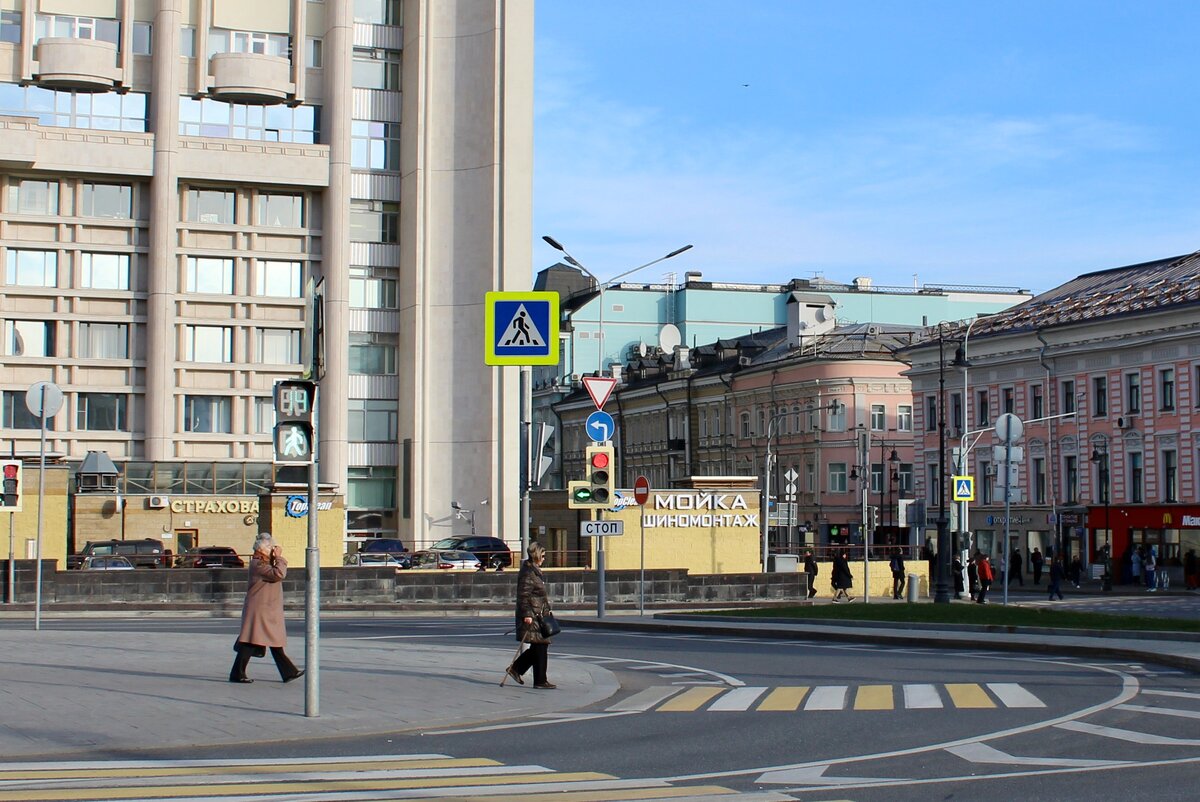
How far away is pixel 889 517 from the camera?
290 feet

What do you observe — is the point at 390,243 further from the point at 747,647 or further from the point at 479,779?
the point at 479,779

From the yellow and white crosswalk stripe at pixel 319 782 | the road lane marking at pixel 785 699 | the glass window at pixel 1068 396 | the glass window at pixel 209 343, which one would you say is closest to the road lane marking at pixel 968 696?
the road lane marking at pixel 785 699

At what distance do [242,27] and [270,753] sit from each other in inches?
2209

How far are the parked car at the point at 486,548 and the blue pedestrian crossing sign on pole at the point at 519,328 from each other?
101 ft

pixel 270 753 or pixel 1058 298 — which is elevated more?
pixel 1058 298

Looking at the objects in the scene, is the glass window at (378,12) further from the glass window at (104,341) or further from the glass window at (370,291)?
the glass window at (104,341)

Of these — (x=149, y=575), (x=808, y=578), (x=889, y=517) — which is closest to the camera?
(x=149, y=575)

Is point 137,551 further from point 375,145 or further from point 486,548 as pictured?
point 375,145

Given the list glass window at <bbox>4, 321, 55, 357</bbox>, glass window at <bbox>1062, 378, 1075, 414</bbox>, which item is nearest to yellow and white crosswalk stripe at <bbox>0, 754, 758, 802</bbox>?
glass window at <bbox>4, 321, 55, 357</bbox>

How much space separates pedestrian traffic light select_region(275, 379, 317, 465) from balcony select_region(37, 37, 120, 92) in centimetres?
5185

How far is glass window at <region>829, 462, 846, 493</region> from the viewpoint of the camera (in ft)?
302

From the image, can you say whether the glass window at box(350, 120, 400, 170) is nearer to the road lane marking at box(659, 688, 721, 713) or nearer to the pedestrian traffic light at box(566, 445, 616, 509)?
the pedestrian traffic light at box(566, 445, 616, 509)

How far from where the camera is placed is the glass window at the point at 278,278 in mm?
65188

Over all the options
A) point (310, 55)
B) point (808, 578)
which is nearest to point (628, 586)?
point (808, 578)
